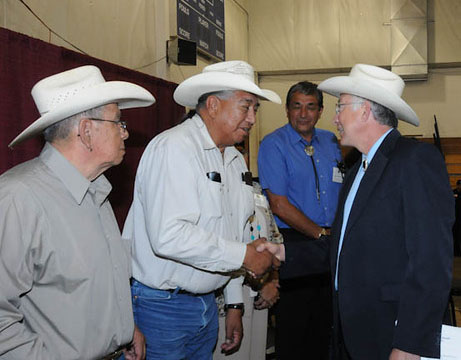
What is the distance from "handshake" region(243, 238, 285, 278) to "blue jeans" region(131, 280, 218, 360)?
0.93 feet

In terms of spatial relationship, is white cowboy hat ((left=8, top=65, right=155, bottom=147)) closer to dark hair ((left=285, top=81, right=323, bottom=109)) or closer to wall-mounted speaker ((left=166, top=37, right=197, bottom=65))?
dark hair ((left=285, top=81, right=323, bottom=109))

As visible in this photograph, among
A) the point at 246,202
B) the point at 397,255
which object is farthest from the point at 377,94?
the point at 246,202

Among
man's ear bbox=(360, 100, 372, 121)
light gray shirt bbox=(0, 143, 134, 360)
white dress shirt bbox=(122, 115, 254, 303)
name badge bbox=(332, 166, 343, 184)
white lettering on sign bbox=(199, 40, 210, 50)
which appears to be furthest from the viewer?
white lettering on sign bbox=(199, 40, 210, 50)

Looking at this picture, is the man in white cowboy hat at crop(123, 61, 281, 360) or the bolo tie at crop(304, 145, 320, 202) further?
the bolo tie at crop(304, 145, 320, 202)

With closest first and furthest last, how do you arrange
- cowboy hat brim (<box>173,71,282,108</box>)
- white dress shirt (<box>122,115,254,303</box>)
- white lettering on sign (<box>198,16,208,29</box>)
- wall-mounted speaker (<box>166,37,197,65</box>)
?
1. white dress shirt (<box>122,115,254,303</box>)
2. cowboy hat brim (<box>173,71,282,108</box>)
3. wall-mounted speaker (<box>166,37,197,65</box>)
4. white lettering on sign (<box>198,16,208,29</box>)

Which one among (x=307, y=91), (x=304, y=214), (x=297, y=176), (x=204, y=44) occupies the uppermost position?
(x=204, y=44)

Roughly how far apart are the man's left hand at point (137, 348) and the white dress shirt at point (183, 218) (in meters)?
0.22

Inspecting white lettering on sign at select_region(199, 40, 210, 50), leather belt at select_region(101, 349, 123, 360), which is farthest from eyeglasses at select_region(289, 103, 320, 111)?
white lettering on sign at select_region(199, 40, 210, 50)

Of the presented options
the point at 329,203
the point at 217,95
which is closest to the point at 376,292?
the point at 217,95

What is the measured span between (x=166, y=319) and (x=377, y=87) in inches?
53.2

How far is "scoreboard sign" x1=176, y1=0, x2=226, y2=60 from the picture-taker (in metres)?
5.32

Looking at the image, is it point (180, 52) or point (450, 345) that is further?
point (180, 52)

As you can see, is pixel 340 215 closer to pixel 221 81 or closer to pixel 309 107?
pixel 221 81

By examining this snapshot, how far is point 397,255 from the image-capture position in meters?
1.86
